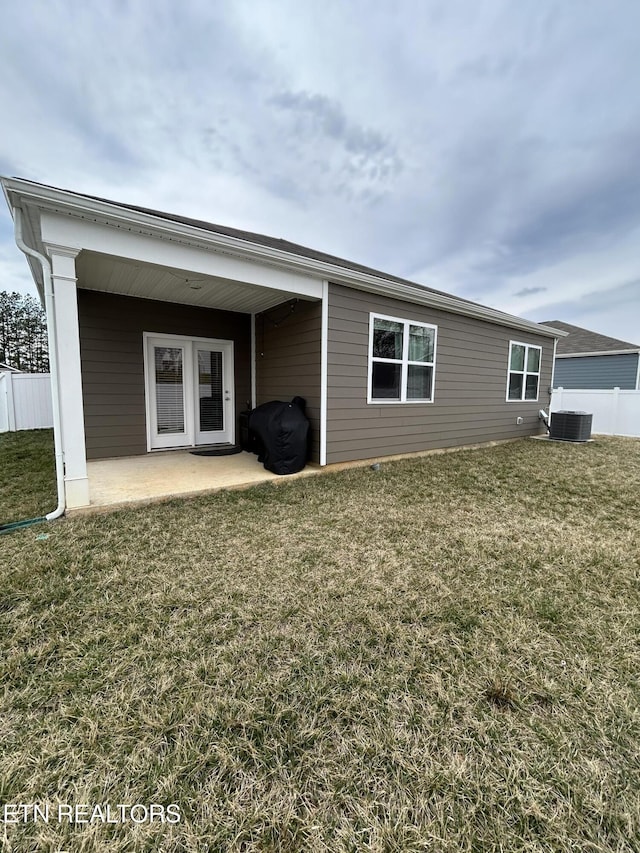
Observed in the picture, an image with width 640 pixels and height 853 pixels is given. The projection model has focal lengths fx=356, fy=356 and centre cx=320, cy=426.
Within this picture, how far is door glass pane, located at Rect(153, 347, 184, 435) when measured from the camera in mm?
5750

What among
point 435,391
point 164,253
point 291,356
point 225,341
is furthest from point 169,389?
point 435,391

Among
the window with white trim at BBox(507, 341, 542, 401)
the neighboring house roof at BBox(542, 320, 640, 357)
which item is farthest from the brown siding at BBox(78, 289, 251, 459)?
the neighboring house roof at BBox(542, 320, 640, 357)

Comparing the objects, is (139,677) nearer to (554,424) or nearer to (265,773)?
(265,773)

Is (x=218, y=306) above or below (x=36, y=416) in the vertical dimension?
above

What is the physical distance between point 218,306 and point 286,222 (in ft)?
18.9

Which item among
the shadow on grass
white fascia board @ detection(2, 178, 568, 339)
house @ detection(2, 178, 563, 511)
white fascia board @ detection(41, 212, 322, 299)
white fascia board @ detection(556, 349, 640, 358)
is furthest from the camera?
white fascia board @ detection(556, 349, 640, 358)

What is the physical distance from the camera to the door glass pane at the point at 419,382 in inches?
230

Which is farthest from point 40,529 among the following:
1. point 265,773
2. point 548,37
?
point 548,37

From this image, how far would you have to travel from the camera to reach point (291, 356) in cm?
537

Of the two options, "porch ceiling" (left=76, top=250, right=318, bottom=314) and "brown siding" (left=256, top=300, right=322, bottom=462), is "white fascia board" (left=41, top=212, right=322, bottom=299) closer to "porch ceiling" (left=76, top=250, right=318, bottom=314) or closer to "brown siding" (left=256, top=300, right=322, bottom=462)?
"porch ceiling" (left=76, top=250, right=318, bottom=314)

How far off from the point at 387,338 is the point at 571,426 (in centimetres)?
535

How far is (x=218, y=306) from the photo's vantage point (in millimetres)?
5863

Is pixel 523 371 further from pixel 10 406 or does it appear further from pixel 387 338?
pixel 10 406

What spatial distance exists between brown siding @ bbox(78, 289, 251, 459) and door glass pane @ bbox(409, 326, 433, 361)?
351cm
